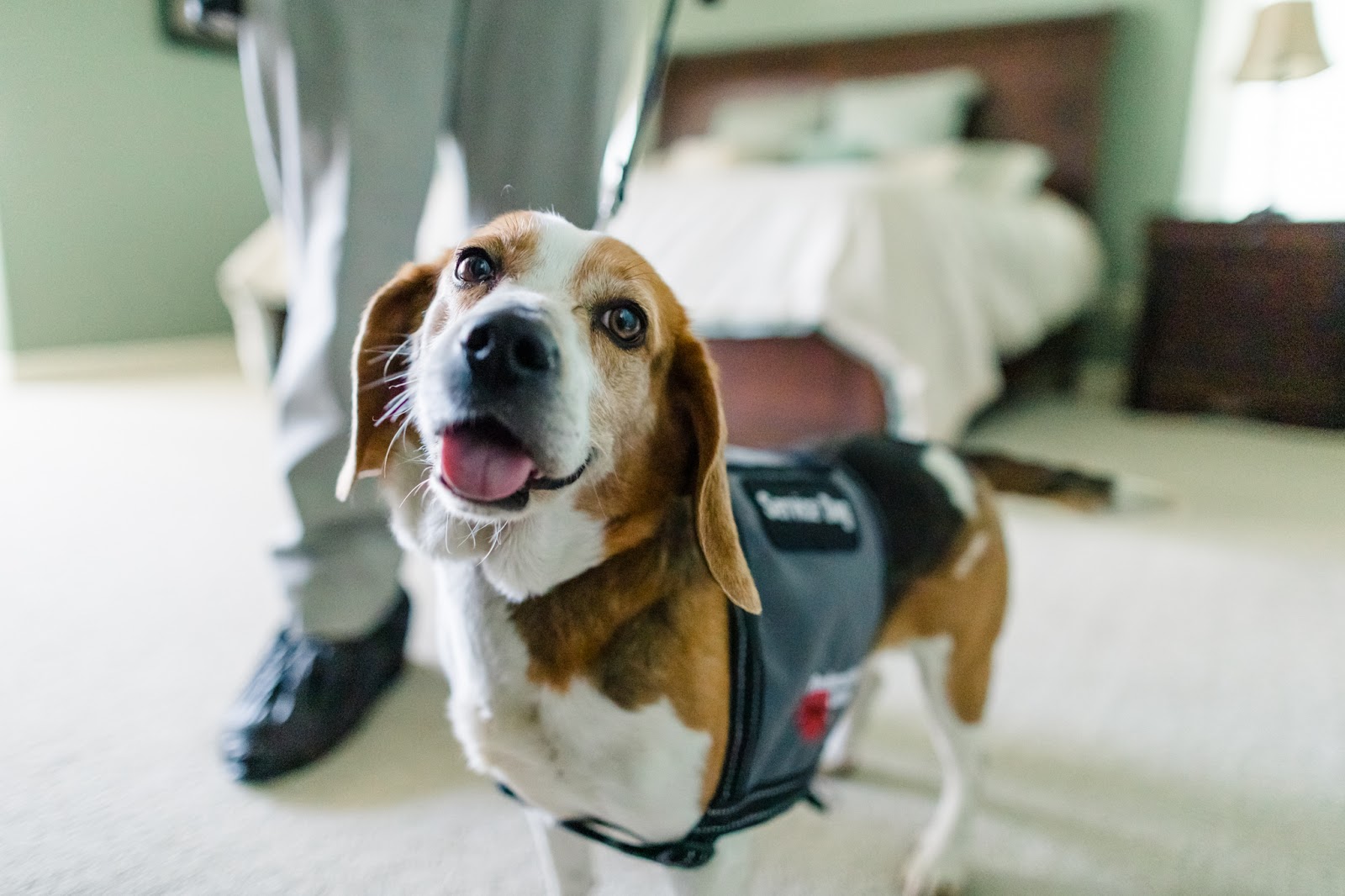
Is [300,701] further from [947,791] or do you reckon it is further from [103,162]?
[947,791]

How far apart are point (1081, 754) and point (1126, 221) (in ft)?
12.6

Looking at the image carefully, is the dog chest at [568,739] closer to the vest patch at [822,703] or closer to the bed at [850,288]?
the vest patch at [822,703]

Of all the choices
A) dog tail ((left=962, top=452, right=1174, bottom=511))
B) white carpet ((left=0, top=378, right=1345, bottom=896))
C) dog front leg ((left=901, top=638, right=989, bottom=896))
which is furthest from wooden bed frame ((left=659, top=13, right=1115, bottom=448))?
dog front leg ((left=901, top=638, right=989, bottom=896))

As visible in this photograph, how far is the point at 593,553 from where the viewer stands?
764 millimetres

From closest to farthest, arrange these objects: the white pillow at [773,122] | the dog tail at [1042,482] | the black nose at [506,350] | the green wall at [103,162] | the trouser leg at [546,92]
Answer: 1. the black nose at [506,350]
2. the green wall at [103,162]
3. the trouser leg at [546,92]
4. the dog tail at [1042,482]
5. the white pillow at [773,122]

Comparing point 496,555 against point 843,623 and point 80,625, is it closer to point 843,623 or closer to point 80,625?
point 843,623

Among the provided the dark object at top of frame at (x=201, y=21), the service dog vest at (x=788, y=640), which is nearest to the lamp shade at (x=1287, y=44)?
the service dog vest at (x=788, y=640)

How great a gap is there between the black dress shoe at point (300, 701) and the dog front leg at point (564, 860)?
488mm

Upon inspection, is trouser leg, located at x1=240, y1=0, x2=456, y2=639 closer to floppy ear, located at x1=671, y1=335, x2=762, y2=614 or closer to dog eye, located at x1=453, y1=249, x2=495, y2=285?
dog eye, located at x1=453, y1=249, x2=495, y2=285

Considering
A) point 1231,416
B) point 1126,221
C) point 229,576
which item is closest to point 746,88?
point 1126,221

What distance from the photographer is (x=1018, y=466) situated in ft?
4.37

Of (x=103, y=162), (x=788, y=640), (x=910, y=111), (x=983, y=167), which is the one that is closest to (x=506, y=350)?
(x=788, y=640)

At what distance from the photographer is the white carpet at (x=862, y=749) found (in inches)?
40.3

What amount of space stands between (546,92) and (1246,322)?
342 cm
